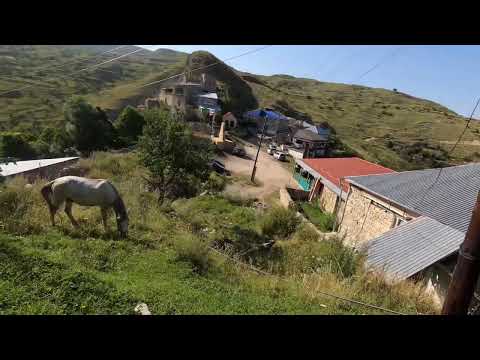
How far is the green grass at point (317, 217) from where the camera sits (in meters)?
17.1

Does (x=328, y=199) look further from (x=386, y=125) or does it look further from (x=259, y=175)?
(x=386, y=125)

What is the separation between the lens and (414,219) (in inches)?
401

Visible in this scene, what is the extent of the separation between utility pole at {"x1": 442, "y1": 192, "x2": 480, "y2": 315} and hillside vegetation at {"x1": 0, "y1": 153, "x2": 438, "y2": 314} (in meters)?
2.22

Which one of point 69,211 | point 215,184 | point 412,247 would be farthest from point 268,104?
point 69,211

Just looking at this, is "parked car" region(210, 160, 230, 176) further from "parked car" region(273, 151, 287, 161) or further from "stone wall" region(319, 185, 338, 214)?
"stone wall" region(319, 185, 338, 214)

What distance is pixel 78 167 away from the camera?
1734cm

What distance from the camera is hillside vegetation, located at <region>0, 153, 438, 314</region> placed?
3.24m

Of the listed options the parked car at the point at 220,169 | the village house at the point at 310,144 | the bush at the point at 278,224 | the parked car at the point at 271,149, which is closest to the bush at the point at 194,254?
the bush at the point at 278,224

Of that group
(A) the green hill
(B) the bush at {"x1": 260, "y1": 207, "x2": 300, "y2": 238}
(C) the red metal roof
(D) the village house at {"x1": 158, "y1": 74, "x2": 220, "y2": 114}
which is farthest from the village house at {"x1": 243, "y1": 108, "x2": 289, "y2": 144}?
(B) the bush at {"x1": 260, "y1": 207, "x2": 300, "y2": 238}

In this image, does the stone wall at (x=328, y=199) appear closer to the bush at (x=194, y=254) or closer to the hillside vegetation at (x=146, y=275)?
the hillside vegetation at (x=146, y=275)
